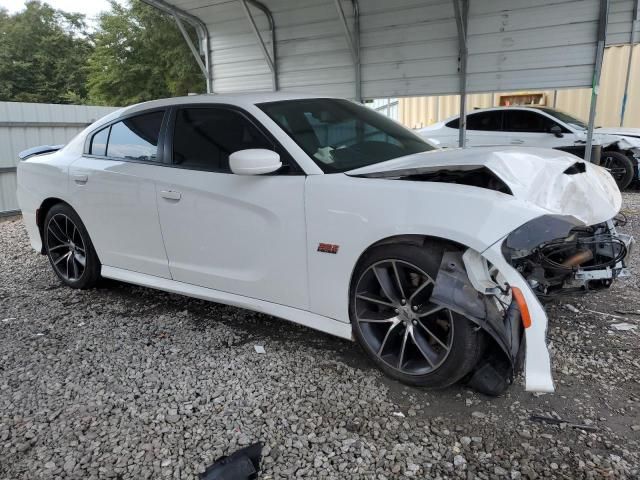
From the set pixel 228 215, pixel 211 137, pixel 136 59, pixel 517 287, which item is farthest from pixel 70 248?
pixel 136 59

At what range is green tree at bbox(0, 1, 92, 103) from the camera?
2944cm

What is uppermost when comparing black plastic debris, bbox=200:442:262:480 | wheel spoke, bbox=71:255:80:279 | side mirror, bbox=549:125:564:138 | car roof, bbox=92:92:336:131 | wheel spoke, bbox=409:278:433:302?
car roof, bbox=92:92:336:131

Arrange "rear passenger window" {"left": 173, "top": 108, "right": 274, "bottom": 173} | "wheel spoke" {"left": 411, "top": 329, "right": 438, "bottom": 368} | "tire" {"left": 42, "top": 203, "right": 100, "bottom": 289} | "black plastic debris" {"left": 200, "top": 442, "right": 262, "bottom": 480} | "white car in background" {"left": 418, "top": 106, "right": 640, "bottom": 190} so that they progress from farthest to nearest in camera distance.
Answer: "white car in background" {"left": 418, "top": 106, "right": 640, "bottom": 190}, "tire" {"left": 42, "top": 203, "right": 100, "bottom": 289}, "rear passenger window" {"left": 173, "top": 108, "right": 274, "bottom": 173}, "wheel spoke" {"left": 411, "top": 329, "right": 438, "bottom": 368}, "black plastic debris" {"left": 200, "top": 442, "right": 262, "bottom": 480}

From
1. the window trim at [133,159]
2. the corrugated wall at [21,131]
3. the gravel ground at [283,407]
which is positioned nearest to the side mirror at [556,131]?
the gravel ground at [283,407]

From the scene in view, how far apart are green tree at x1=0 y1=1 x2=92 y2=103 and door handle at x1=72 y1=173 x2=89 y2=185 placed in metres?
26.8

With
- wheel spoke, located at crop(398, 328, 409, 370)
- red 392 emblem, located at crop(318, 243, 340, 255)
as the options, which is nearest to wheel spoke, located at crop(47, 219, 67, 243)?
red 392 emblem, located at crop(318, 243, 340, 255)

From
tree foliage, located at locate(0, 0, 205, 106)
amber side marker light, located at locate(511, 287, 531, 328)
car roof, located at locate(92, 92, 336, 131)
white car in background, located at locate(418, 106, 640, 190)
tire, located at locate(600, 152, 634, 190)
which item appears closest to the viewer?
amber side marker light, located at locate(511, 287, 531, 328)

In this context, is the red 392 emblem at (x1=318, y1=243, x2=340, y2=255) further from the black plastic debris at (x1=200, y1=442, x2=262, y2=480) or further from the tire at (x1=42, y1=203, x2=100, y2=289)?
the tire at (x1=42, y1=203, x2=100, y2=289)

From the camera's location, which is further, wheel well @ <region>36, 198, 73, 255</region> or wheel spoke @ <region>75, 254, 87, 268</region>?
wheel well @ <region>36, 198, 73, 255</region>

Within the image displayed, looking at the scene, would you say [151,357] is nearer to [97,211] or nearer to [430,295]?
[97,211]

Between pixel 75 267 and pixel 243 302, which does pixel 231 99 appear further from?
pixel 75 267

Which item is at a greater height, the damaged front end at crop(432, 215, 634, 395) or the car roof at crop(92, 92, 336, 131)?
the car roof at crop(92, 92, 336, 131)

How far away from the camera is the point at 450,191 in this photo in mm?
2492

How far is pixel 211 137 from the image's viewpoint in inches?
136
